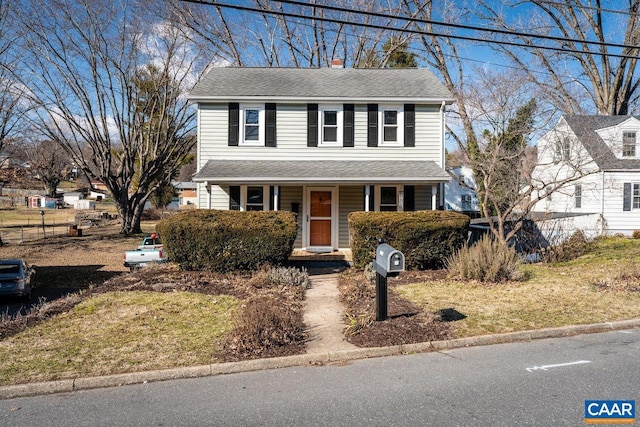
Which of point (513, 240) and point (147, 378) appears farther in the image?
point (513, 240)

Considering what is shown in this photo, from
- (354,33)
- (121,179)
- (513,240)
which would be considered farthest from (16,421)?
(354,33)

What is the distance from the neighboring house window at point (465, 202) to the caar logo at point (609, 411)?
3206 centimetres

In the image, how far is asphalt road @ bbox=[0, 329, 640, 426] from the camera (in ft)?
14.0

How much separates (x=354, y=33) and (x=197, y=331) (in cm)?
2671

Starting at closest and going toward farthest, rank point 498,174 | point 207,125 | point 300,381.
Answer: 1. point 300,381
2. point 498,174
3. point 207,125

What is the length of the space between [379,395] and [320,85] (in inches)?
545

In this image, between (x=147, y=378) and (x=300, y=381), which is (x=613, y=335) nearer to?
(x=300, y=381)

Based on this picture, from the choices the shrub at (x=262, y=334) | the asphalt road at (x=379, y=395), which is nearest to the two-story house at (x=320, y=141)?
the shrub at (x=262, y=334)

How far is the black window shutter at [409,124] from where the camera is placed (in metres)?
15.9

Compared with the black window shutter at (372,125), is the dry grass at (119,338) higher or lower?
lower

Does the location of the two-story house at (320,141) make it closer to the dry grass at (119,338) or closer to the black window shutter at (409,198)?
the black window shutter at (409,198)

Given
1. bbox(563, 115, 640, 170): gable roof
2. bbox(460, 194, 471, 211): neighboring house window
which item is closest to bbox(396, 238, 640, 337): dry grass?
bbox(563, 115, 640, 170): gable roof

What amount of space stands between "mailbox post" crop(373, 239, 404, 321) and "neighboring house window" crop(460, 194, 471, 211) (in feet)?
98.3

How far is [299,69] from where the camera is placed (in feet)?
61.0
